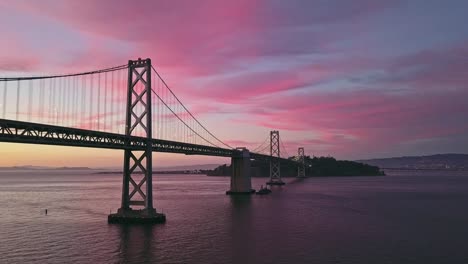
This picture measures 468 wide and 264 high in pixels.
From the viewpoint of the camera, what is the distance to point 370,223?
50750 millimetres

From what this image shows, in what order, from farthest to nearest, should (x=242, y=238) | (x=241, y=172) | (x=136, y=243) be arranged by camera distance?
(x=241, y=172)
(x=242, y=238)
(x=136, y=243)

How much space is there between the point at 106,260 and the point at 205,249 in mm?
7454

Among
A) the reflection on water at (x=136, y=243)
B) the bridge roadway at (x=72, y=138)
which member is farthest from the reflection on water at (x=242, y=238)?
the bridge roadway at (x=72, y=138)

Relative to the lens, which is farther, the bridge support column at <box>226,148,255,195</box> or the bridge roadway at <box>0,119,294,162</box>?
the bridge support column at <box>226,148,255,195</box>

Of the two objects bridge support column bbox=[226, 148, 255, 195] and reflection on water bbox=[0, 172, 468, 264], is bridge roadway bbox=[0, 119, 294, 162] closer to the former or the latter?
reflection on water bbox=[0, 172, 468, 264]

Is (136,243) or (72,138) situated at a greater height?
(72,138)

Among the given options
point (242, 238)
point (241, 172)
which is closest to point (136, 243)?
point (242, 238)

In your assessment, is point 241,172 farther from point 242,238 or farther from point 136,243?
point 136,243

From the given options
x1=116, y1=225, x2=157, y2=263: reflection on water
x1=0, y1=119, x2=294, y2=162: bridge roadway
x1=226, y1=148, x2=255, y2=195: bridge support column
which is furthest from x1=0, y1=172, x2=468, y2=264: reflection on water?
x1=226, y1=148, x2=255, y2=195: bridge support column

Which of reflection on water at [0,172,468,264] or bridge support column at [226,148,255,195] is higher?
bridge support column at [226,148,255,195]

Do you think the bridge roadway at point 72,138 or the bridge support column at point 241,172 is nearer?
the bridge roadway at point 72,138

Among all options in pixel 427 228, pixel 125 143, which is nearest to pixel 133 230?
pixel 125 143

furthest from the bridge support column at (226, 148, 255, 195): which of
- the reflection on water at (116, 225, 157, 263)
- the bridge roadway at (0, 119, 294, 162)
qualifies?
the reflection on water at (116, 225, 157, 263)

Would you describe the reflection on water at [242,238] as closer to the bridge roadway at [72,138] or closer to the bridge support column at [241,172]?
the bridge roadway at [72,138]
